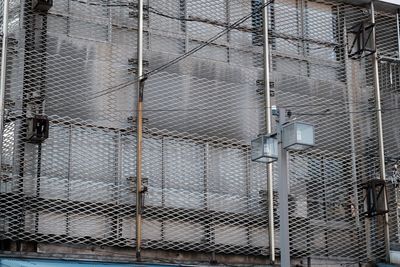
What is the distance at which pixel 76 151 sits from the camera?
14719 mm

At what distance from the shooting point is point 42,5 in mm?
14594

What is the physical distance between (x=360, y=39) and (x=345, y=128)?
2.07 m

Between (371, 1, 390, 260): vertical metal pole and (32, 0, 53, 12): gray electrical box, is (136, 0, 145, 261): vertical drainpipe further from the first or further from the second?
(371, 1, 390, 260): vertical metal pole

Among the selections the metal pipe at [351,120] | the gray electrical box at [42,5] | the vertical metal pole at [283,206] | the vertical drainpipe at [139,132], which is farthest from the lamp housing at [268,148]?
the metal pipe at [351,120]

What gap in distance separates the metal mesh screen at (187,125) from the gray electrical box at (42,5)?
0.14 meters

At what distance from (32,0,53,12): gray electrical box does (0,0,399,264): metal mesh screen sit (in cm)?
14

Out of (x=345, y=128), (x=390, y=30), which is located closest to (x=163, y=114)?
(x=345, y=128)

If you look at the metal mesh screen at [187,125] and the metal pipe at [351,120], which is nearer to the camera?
the metal mesh screen at [187,125]

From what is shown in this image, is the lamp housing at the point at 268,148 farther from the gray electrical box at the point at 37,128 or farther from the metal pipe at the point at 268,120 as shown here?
the gray electrical box at the point at 37,128

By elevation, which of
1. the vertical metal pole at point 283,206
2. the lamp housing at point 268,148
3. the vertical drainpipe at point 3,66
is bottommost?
the vertical metal pole at point 283,206

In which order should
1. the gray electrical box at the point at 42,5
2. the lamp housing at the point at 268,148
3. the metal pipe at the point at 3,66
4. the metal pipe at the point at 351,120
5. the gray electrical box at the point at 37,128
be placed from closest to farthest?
1. the lamp housing at the point at 268,148
2. the gray electrical box at the point at 37,128
3. the metal pipe at the point at 3,66
4. the gray electrical box at the point at 42,5
5. the metal pipe at the point at 351,120

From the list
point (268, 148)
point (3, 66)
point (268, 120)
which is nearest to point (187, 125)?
point (268, 120)

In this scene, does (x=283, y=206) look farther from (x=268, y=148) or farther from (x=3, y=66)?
(x=3, y=66)

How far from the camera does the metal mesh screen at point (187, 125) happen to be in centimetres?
1444
